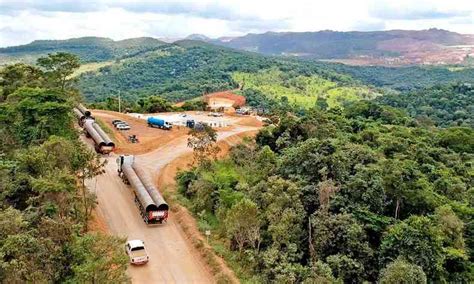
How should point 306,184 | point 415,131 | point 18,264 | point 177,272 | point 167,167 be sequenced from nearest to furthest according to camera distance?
1. point 18,264
2. point 177,272
3. point 306,184
4. point 167,167
5. point 415,131

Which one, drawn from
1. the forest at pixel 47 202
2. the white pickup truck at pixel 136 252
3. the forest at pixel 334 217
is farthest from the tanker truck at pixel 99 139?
the white pickup truck at pixel 136 252

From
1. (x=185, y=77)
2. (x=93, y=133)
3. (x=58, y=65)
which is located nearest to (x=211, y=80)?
(x=185, y=77)

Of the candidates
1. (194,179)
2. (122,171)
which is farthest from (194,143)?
(122,171)

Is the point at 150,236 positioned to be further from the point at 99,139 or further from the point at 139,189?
the point at 99,139

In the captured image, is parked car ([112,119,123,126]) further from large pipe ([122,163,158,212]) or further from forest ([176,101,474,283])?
large pipe ([122,163,158,212])

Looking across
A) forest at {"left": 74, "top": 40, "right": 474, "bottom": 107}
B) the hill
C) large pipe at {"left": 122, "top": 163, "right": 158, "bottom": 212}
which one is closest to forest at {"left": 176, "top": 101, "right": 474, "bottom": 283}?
large pipe at {"left": 122, "top": 163, "right": 158, "bottom": 212}

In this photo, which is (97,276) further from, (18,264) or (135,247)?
(135,247)
